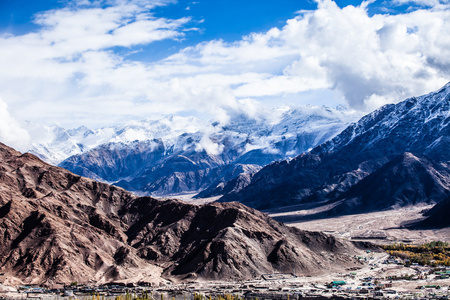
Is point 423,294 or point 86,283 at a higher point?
point 86,283

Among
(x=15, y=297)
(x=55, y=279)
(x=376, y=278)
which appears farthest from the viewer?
(x=376, y=278)

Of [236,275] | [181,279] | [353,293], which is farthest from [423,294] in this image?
[181,279]

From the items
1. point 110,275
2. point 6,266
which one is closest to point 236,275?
point 110,275

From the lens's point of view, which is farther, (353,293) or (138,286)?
(138,286)

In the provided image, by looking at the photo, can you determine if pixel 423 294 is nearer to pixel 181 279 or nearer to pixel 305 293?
pixel 305 293

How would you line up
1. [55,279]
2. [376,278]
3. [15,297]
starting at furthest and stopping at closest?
[376,278]
[55,279]
[15,297]

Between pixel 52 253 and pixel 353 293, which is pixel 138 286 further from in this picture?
pixel 353 293

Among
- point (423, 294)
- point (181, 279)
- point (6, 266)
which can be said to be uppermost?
point (6, 266)
